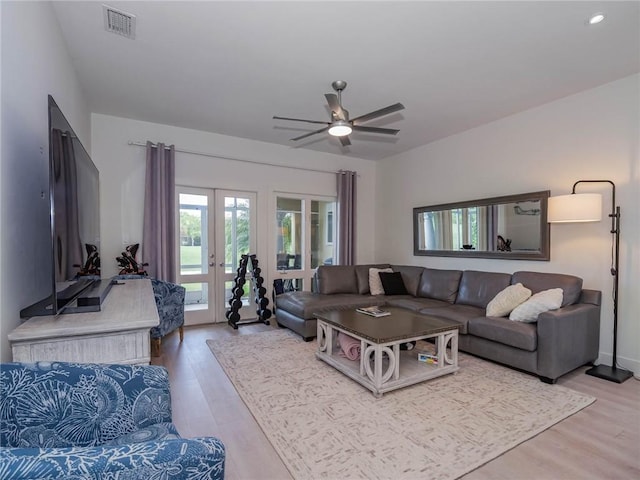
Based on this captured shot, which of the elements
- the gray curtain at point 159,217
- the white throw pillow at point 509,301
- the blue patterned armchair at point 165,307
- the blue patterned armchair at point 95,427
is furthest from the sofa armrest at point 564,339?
the gray curtain at point 159,217

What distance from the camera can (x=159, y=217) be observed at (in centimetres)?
430

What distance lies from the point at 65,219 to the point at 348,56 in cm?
238

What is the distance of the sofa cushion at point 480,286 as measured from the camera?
389 cm

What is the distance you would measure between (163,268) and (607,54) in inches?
202

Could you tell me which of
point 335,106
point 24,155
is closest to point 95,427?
point 24,155

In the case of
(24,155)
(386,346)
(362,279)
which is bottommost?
(386,346)

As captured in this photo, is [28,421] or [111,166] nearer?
[28,421]

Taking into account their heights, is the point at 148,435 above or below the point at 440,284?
below

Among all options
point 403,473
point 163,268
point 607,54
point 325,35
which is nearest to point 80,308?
point 403,473

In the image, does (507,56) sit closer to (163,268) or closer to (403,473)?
(403,473)

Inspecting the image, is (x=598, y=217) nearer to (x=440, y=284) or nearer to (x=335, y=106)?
(x=440, y=284)

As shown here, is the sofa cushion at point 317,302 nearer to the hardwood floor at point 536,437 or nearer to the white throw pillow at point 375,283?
the white throw pillow at point 375,283

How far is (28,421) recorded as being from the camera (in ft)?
3.88

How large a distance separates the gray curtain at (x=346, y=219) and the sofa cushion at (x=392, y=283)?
0.98 m
